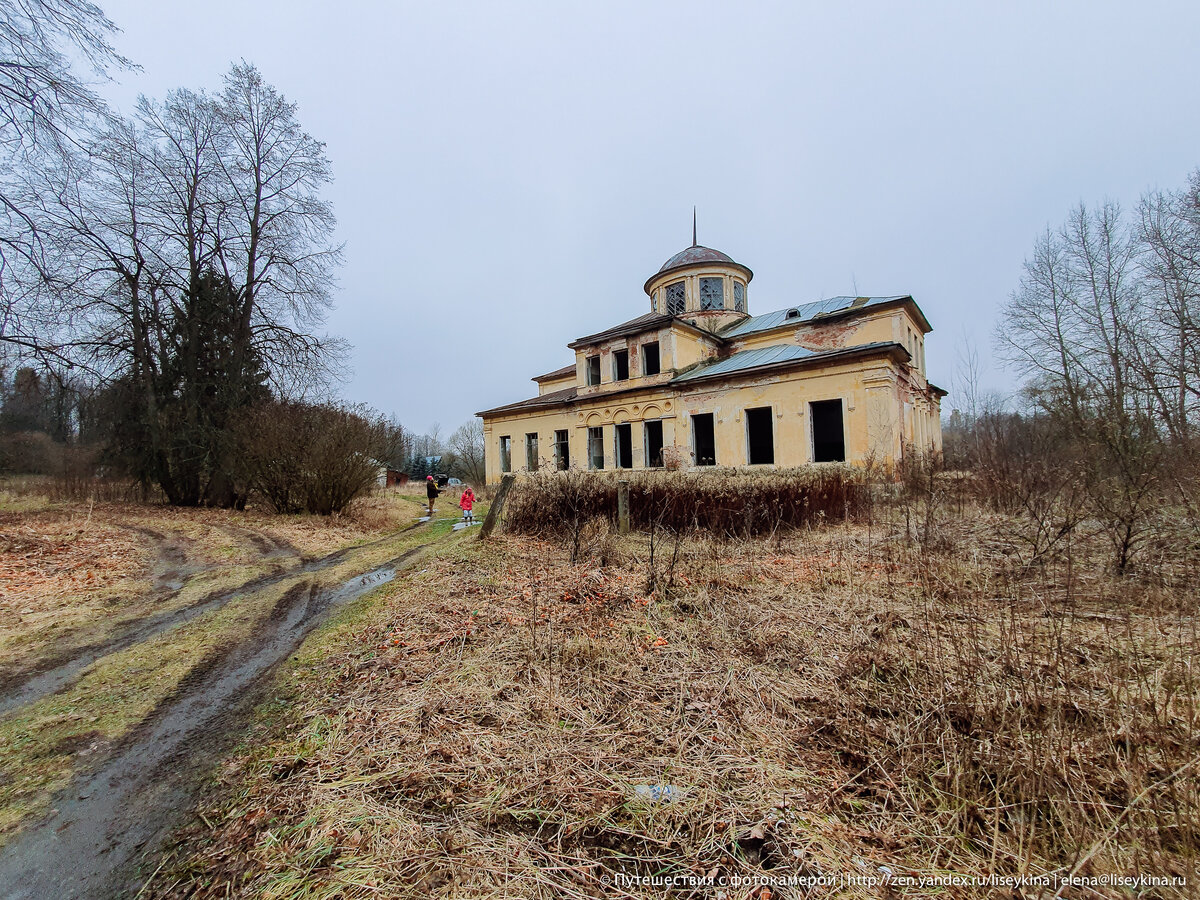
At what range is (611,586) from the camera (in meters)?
5.32

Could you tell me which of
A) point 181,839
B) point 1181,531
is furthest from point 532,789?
point 1181,531

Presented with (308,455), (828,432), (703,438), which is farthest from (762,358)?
(308,455)

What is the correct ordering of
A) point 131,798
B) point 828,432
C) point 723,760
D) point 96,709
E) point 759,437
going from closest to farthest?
point 723,760 < point 131,798 < point 96,709 < point 759,437 < point 828,432

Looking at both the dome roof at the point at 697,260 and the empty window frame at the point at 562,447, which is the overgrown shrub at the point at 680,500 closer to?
the empty window frame at the point at 562,447

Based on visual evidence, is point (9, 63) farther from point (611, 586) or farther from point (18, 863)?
point (611, 586)

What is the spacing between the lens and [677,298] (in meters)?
25.6

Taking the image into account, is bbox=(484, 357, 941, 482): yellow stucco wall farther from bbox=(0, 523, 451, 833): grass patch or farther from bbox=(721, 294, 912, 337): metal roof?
bbox=(0, 523, 451, 833): grass patch

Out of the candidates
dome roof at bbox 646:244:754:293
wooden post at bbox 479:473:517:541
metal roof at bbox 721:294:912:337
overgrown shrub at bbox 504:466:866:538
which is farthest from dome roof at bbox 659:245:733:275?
wooden post at bbox 479:473:517:541

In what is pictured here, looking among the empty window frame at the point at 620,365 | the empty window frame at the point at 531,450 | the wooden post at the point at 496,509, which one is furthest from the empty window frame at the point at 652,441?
the wooden post at the point at 496,509

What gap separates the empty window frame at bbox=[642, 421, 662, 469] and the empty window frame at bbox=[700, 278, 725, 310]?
27.3ft

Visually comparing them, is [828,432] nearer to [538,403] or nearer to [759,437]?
[759,437]

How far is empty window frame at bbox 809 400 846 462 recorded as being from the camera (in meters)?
18.4

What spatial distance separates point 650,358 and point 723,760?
2082cm

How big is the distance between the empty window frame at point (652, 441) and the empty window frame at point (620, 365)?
9.80 feet
